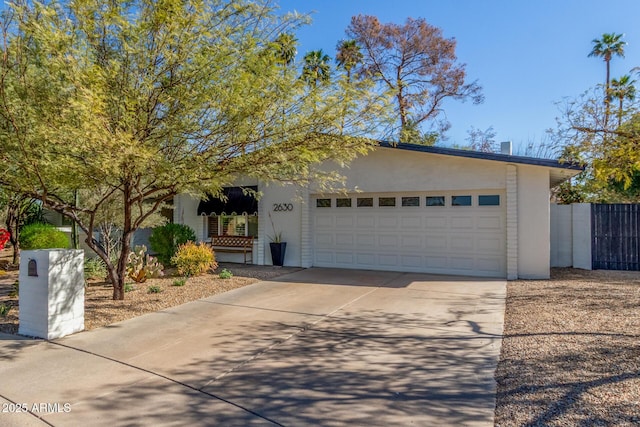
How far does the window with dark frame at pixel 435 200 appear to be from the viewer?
1121 cm

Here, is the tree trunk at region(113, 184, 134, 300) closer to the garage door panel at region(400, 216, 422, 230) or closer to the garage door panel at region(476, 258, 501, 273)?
the garage door panel at region(400, 216, 422, 230)

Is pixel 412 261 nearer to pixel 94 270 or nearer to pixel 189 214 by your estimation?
pixel 189 214

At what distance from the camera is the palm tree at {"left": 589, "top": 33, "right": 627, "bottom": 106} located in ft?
81.5

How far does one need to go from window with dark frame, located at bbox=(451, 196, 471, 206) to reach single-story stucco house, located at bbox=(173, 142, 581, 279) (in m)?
0.03

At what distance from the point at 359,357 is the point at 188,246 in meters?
7.38

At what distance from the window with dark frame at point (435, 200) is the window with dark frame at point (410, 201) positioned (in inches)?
12.2

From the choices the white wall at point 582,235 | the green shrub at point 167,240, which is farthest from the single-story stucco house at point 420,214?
the green shrub at point 167,240

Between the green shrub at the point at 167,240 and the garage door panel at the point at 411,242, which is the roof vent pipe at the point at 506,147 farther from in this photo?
the green shrub at the point at 167,240

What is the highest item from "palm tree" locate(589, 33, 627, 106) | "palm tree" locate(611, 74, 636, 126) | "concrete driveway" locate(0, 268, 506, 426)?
"palm tree" locate(589, 33, 627, 106)

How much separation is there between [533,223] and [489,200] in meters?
1.20

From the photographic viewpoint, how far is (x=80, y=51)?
5348 mm

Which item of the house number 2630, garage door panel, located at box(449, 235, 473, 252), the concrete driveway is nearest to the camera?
the concrete driveway

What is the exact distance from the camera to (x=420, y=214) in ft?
37.6

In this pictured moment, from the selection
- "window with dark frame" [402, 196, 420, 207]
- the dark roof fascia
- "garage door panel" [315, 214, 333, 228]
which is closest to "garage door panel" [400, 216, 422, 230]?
"window with dark frame" [402, 196, 420, 207]
